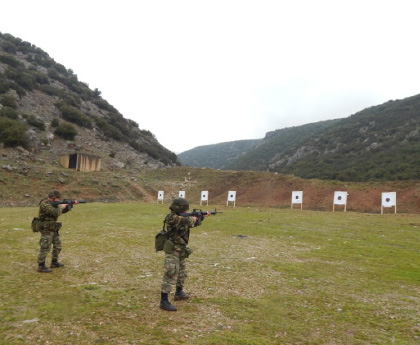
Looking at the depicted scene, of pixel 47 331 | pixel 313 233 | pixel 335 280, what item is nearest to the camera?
pixel 47 331

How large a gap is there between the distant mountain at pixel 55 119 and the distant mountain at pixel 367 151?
33.3m

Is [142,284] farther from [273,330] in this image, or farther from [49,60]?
[49,60]

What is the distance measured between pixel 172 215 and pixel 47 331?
2908 millimetres

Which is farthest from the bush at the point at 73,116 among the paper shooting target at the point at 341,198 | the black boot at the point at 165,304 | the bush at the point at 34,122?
the black boot at the point at 165,304

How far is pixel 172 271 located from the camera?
20.0ft

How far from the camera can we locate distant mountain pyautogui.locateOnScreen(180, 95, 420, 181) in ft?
173

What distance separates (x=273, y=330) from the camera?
5.02m

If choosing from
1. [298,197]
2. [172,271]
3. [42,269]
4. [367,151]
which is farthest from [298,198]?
[367,151]

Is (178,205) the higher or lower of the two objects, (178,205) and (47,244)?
the higher

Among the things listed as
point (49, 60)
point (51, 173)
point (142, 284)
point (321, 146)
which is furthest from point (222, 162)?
point (142, 284)

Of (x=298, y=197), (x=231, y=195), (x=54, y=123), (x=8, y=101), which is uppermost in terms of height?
(x=8, y=101)

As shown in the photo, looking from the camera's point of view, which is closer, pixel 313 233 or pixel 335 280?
pixel 335 280

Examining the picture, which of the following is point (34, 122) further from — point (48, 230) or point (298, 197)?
point (48, 230)

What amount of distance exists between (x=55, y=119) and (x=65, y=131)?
144 inches
